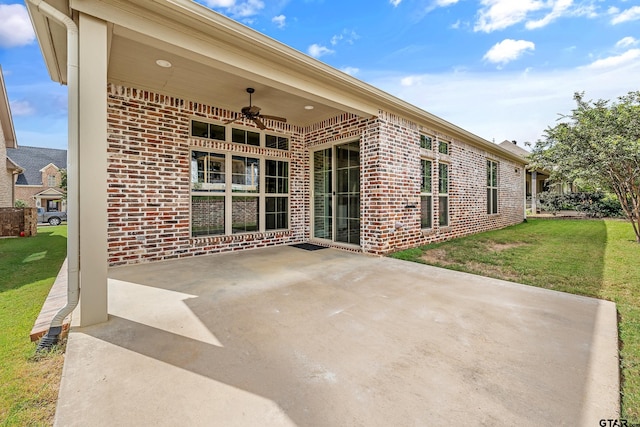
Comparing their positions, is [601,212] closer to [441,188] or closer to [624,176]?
[624,176]

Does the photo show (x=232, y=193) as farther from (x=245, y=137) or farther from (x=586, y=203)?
(x=586, y=203)

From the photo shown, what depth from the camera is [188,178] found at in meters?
5.05

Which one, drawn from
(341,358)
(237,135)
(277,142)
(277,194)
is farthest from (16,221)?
(341,358)

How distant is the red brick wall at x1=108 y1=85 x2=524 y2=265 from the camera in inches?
173

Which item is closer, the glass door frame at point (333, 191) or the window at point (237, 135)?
the window at point (237, 135)

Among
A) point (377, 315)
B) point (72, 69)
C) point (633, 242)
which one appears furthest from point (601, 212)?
point (72, 69)

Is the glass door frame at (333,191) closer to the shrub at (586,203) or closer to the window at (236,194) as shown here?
the window at (236,194)

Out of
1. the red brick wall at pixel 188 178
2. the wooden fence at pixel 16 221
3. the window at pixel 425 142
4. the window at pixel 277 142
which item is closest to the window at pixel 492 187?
the red brick wall at pixel 188 178

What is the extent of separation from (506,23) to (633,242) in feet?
19.2

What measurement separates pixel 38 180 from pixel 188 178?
30164 mm

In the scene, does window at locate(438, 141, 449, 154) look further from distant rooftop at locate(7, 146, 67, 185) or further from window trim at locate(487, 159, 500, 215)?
distant rooftop at locate(7, 146, 67, 185)

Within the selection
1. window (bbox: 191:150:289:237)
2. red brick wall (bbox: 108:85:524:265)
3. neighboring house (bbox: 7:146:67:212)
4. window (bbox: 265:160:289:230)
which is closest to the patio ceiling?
red brick wall (bbox: 108:85:524:265)

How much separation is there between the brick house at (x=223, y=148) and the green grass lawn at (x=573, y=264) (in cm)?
91

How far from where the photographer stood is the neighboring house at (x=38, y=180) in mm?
23844
